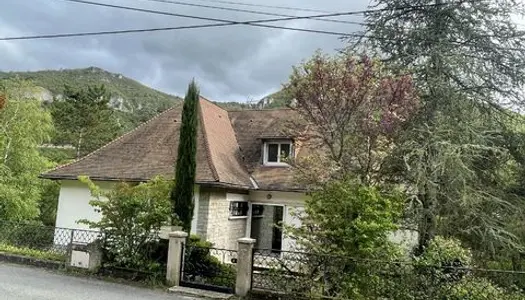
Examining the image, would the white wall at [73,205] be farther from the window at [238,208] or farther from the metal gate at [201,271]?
the metal gate at [201,271]

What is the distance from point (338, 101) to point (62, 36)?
7.57 metres

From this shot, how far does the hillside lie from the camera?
53500mm

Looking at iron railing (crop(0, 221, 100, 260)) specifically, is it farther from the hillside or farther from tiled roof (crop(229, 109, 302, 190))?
the hillside

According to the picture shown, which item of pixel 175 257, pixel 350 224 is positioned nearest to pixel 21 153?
pixel 175 257

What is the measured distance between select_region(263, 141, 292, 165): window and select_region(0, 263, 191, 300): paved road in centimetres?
971

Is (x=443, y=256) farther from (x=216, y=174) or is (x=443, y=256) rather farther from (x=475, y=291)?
(x=216, y=174)

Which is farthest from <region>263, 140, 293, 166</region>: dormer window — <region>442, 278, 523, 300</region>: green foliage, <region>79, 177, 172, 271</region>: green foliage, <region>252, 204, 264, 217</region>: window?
<region>442, 278, 523, 300</region>: green foliage

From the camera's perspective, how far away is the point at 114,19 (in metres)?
11.1

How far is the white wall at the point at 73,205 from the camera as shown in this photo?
16156 mm

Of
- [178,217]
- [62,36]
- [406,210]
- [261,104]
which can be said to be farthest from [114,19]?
[261,104]

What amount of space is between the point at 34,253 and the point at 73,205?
210 inches

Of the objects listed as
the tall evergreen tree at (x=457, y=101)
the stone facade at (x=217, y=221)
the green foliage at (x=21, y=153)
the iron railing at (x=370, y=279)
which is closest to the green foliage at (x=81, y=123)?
the green foliage at (x=21, y=153)

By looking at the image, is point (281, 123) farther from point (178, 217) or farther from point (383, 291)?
point (383, 291)

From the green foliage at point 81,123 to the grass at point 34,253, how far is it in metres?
29.3
